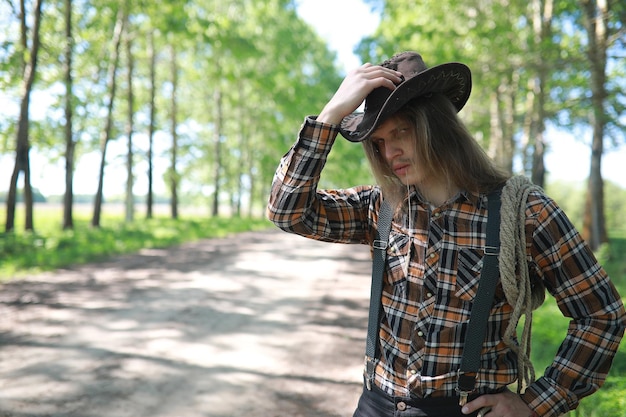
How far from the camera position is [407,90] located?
1.83m

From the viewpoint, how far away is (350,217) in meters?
2.22

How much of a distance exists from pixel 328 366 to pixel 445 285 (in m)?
3.89

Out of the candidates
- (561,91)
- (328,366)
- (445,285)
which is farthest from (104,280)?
(561,91)

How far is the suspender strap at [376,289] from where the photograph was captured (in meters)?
1.94

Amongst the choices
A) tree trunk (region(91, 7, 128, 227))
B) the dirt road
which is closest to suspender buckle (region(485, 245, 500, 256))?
the dirt road

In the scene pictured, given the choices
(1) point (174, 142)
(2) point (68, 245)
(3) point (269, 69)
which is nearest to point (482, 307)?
(2) point (68, 245)

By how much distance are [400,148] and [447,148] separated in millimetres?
176

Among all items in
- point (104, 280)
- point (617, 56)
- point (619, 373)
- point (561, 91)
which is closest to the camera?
point (619, 373)

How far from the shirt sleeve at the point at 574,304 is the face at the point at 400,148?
44 cm

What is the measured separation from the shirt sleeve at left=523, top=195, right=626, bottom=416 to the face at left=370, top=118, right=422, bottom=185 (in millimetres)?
438

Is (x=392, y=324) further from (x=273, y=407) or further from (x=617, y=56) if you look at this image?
(x=617, y=56)

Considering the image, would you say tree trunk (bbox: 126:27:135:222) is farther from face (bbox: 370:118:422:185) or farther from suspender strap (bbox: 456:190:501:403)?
suspender strap (bbox: 456:190:501:403)

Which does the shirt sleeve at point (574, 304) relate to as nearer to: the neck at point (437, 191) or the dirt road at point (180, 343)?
the neck at point (437, 191)

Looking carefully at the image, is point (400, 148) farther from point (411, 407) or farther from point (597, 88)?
point (597, 88)
